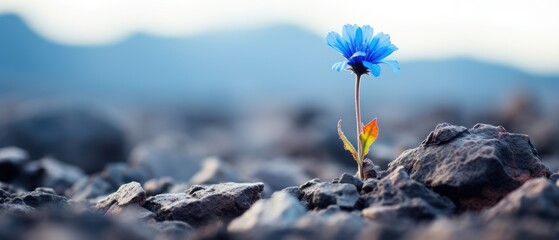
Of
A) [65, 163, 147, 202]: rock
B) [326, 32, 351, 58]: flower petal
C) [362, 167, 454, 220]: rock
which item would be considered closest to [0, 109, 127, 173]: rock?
[65, 163, 147, 202]: rock

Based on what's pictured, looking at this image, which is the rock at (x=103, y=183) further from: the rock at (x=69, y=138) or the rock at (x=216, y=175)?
the rock at (x=69, y=138)

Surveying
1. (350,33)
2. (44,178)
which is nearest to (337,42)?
(350,33)

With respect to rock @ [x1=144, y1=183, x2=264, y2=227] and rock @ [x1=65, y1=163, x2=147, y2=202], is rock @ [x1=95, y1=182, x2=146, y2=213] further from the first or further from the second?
rock @ [x1=65, y1=163, x2=147, y2=202]

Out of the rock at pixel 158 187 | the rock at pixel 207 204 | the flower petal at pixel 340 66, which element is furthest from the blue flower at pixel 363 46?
the rock at pixel 158 187

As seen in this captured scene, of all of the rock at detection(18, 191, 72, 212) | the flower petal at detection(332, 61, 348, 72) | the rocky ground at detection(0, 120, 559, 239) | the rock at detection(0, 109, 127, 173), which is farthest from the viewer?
the rock at detection(0, 109, 127, 173)

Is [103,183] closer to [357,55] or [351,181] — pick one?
[351,181]

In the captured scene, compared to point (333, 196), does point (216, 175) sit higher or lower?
higher
